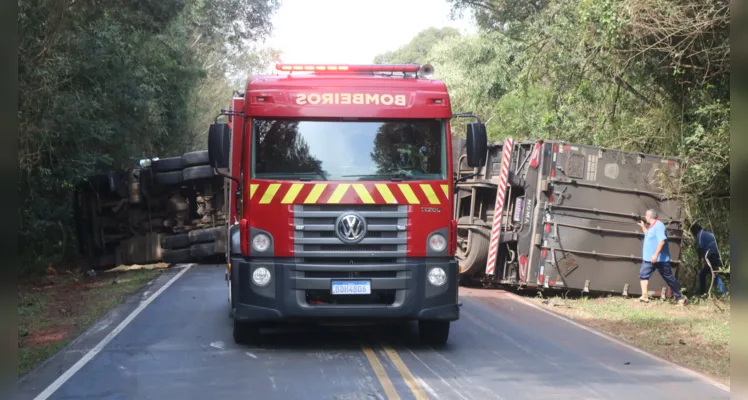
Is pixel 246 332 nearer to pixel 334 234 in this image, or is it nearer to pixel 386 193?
pixel 334 234

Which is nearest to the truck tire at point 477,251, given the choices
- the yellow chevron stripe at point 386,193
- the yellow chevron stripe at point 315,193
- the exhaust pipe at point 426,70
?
the exhaust pipe at point 426,70

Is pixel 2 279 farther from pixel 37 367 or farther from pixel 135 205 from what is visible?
pixel 135 205

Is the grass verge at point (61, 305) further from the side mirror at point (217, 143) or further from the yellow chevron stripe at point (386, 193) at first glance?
the yellow chevron stripe at point (386, 193)

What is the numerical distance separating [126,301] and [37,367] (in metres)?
5.64

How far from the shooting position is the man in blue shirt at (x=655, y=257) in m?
14.5

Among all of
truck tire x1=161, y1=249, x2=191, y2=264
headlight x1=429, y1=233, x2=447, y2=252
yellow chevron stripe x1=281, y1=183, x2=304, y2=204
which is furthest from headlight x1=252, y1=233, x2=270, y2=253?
truck tire x1=161, y1=249, x2=191, y2=264

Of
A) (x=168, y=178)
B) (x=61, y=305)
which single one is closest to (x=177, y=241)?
(x=168, y=178)

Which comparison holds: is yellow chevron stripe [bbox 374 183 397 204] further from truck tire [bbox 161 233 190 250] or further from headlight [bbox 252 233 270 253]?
truck tire [bbox 161 233 190 250]

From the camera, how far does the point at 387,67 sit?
10281mm

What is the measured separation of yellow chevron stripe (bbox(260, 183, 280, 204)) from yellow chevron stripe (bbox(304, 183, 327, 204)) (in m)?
0.37

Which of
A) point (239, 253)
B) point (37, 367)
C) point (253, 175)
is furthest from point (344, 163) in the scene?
point (37, 367)

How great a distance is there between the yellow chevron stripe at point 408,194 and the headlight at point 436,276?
79 cm

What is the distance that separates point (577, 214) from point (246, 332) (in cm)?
713

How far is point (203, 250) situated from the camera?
68.9 feet
